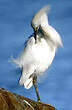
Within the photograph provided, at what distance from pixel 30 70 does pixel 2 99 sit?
197 inches

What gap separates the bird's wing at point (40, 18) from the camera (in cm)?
1470

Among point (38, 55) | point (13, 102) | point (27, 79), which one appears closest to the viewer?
point (13, 102)

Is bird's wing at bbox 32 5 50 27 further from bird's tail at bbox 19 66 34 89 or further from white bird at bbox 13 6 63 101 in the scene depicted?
bird's tail at bbox 19 66 34 89

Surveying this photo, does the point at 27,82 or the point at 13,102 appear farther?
the point at 27,82

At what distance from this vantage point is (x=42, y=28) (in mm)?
14672

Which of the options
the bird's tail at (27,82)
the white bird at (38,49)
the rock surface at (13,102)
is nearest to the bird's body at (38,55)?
the white bird at (38,49)

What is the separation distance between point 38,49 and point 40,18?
1.53 m

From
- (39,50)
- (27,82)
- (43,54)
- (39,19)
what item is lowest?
(27,82)

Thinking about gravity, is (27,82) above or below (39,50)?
below

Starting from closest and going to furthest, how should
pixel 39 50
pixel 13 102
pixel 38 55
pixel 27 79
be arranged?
1. pixel 13 102
2. pixel 39 50
3. pixel 38 55
4. pixel 27 79

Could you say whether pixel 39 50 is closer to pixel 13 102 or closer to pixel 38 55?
pixel 38 55

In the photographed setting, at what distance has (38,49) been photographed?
47.5 ft

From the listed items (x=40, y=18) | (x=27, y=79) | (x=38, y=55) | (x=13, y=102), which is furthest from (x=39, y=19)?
(x=13, y=102)

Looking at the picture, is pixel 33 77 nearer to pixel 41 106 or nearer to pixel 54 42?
pixel 54 42
